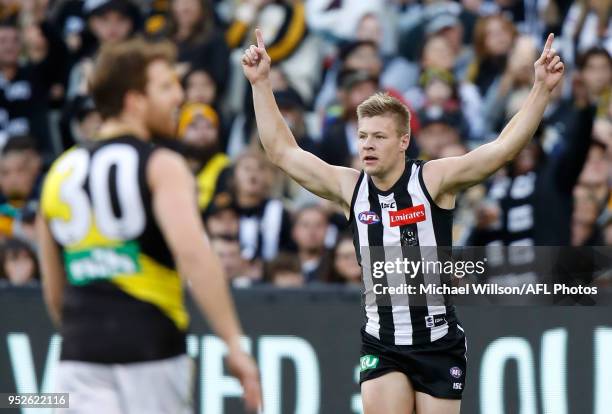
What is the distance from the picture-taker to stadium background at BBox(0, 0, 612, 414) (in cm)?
887

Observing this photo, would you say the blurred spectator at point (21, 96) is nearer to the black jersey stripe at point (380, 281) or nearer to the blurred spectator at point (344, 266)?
the blurred spectator at point (344, 266)

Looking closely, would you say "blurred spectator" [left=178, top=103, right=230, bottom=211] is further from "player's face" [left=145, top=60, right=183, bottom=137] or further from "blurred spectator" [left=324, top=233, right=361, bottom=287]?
"player's face" [left=145, top=60, right=183, bottom=137]

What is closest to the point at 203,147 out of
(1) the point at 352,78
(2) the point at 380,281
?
(1) the point at 352,78

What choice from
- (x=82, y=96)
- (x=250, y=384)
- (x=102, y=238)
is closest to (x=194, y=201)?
(x=102, y=238)

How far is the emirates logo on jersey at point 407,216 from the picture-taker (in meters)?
6.82

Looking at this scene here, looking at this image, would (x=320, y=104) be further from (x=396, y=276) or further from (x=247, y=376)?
(x=247, y=376)

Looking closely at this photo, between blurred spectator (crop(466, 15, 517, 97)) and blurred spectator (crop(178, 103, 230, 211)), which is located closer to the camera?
blurred spectator (crop(178, 103, 230, 211))

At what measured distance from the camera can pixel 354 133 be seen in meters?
11.0

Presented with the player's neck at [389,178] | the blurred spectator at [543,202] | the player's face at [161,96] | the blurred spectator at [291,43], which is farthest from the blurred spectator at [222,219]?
the player's face at [161,96]

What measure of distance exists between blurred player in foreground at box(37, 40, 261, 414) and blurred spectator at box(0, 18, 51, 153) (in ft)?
25.5

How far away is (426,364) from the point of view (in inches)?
268

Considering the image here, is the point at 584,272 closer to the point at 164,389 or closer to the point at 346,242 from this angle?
the point at 346,242

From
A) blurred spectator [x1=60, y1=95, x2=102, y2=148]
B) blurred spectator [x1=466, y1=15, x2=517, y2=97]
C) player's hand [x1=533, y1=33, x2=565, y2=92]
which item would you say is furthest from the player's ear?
blurred spectator [x1=60, y1=95, x2=102, y2=148]

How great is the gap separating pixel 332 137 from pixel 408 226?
4272mm
